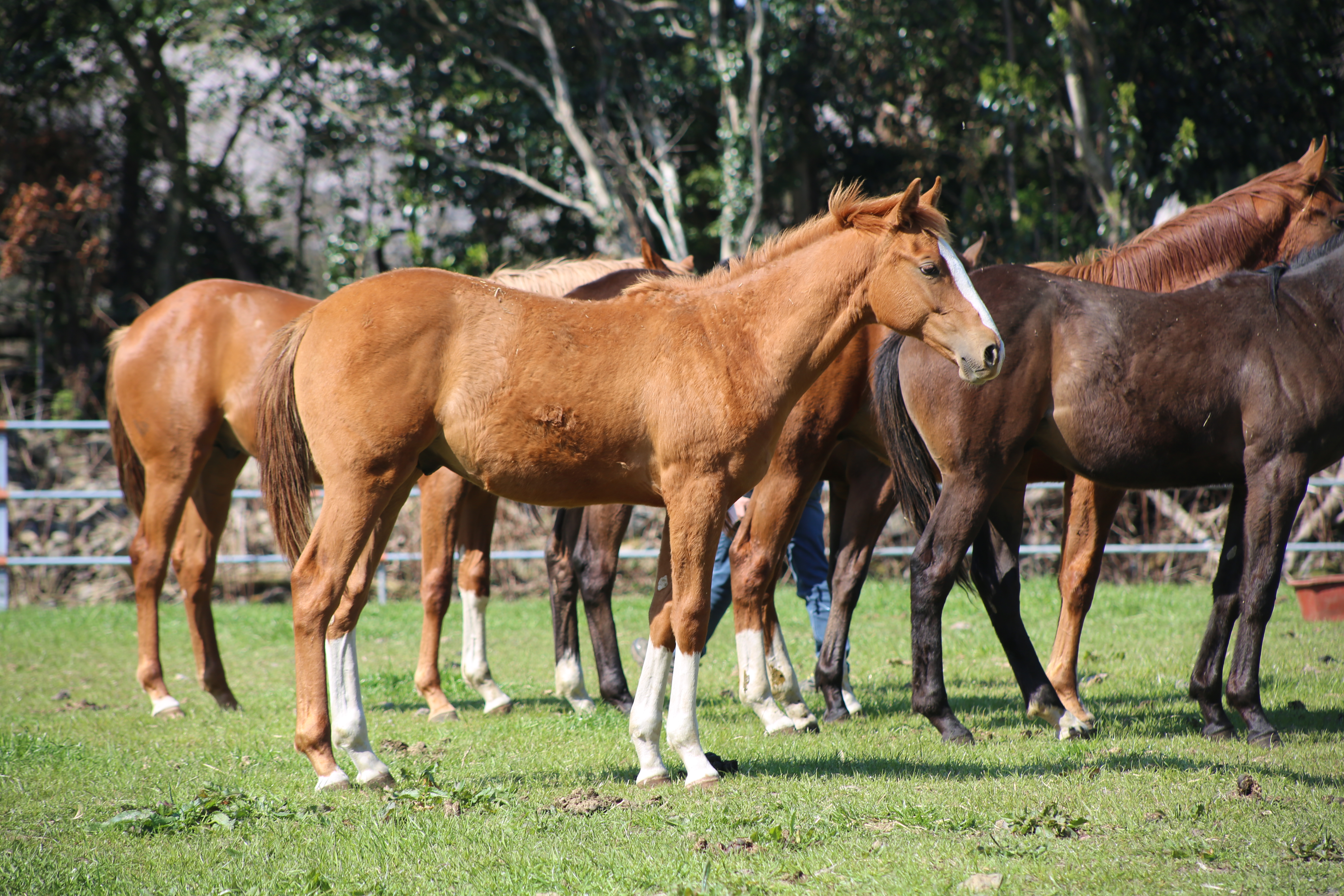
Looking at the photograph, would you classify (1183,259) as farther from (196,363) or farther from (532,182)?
(532,182)

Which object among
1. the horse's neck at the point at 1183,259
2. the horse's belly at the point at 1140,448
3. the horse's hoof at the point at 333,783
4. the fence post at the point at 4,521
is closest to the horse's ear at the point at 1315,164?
the horse's neck at the point at 1183,259

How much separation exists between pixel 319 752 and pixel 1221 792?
3294mm

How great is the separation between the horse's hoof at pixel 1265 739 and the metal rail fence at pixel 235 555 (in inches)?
214

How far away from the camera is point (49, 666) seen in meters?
7.51

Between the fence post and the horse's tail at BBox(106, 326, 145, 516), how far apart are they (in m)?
4.15

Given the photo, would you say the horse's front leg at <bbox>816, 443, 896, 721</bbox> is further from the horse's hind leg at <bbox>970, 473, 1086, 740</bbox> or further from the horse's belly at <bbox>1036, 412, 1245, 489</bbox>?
the horse's belly at <bbox>1036, 412, 1245, 489</bbox>

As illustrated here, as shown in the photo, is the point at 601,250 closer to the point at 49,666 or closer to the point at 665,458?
the point at 49,666

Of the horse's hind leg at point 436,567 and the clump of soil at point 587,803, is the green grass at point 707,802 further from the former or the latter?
the horse's hind leg at point 436,567

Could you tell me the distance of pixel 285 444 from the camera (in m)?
4.06

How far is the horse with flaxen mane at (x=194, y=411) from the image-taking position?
6.05 m

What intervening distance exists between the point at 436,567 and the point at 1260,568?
13.8 ft

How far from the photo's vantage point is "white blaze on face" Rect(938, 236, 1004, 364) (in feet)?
12.3

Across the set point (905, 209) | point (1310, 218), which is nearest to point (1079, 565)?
point (1310, 218)

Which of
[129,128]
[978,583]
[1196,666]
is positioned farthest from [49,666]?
[129,128]
